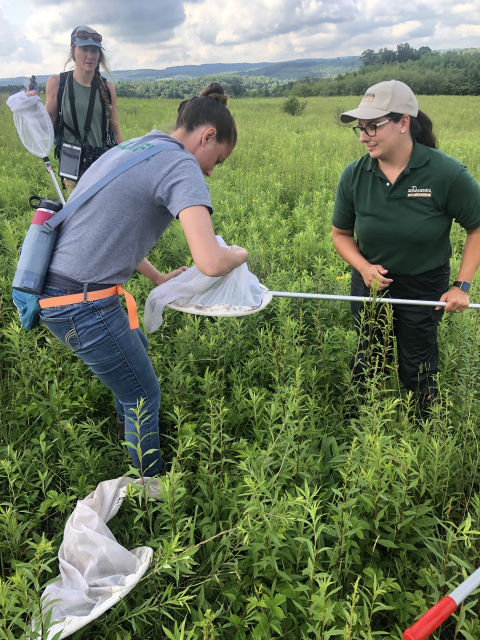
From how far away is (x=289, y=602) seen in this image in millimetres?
1713

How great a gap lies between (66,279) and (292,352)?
1.57 meters

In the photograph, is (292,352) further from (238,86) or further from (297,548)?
(238,86)

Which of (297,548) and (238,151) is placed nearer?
(297,548)

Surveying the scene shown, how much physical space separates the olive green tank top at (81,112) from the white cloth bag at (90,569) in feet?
12.0

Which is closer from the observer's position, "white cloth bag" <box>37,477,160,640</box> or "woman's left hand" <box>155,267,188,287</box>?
"white cloth bag" <box>37,477,160,640</box>

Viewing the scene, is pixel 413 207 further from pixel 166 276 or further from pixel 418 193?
pixel 166 276

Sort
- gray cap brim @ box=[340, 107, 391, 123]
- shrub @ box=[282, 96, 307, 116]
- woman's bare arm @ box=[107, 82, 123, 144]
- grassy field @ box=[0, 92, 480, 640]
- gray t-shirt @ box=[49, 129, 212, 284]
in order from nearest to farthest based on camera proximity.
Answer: grassy field @ box=[0, 92, 480, 640] → gray t-shirt @ box=[49, 129, 212, 284] → gray cap brim @ box=[340, 107, 391, 123] → woman's bare arm @ box=[107, 82, 123, 144] → shrub @ box=[282, 96, 307, 116]

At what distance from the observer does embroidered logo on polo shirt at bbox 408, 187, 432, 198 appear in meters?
2.44

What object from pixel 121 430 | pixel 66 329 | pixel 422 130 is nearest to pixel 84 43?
pixel 422 130

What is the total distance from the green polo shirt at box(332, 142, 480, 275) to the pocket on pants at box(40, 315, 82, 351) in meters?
1.81

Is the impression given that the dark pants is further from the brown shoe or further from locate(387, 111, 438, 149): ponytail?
the brown shoe

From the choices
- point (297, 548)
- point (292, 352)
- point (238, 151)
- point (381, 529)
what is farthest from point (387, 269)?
point (238, 151)

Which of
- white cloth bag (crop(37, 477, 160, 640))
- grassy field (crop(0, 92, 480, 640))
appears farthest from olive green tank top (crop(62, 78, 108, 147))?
white cloth bag (crop(37, 477, 160, 640))

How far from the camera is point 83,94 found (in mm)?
4207
